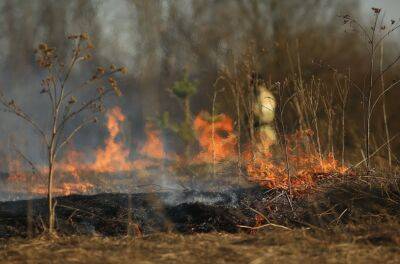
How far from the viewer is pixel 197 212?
7379 mm

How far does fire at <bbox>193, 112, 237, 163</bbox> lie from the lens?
40.1 ft

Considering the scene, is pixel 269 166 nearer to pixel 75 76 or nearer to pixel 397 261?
pixel 397 261

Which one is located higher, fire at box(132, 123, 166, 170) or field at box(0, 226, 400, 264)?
fire at box(132, 123, 166, 170)

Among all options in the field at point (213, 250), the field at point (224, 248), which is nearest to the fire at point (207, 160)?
the field at point (224, 248)

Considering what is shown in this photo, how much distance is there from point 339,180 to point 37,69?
12.3 meters

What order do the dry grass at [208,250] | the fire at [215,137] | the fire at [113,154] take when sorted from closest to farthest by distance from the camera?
the dry grass at [208,250]
the fire at [215,137]
the fire at [113,154]

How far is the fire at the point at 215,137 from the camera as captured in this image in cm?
1224

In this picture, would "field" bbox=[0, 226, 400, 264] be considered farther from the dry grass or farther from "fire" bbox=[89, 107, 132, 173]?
"fire" bbox=[89, 107, 132, 173]

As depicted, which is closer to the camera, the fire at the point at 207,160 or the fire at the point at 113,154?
the fire at the point at 207,160

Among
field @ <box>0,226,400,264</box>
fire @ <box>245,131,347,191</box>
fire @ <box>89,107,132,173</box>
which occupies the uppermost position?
fire @ <box>89,107,132,173</box>

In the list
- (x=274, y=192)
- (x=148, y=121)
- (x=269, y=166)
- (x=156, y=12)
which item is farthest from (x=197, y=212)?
(x=156, y=12)

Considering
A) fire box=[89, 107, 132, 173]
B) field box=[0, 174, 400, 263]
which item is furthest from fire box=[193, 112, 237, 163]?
field box=[0, 174, 400, 263]

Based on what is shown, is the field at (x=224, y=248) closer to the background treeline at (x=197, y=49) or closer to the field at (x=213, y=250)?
the field at (x=213, y=250)

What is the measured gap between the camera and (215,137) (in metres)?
13.2
